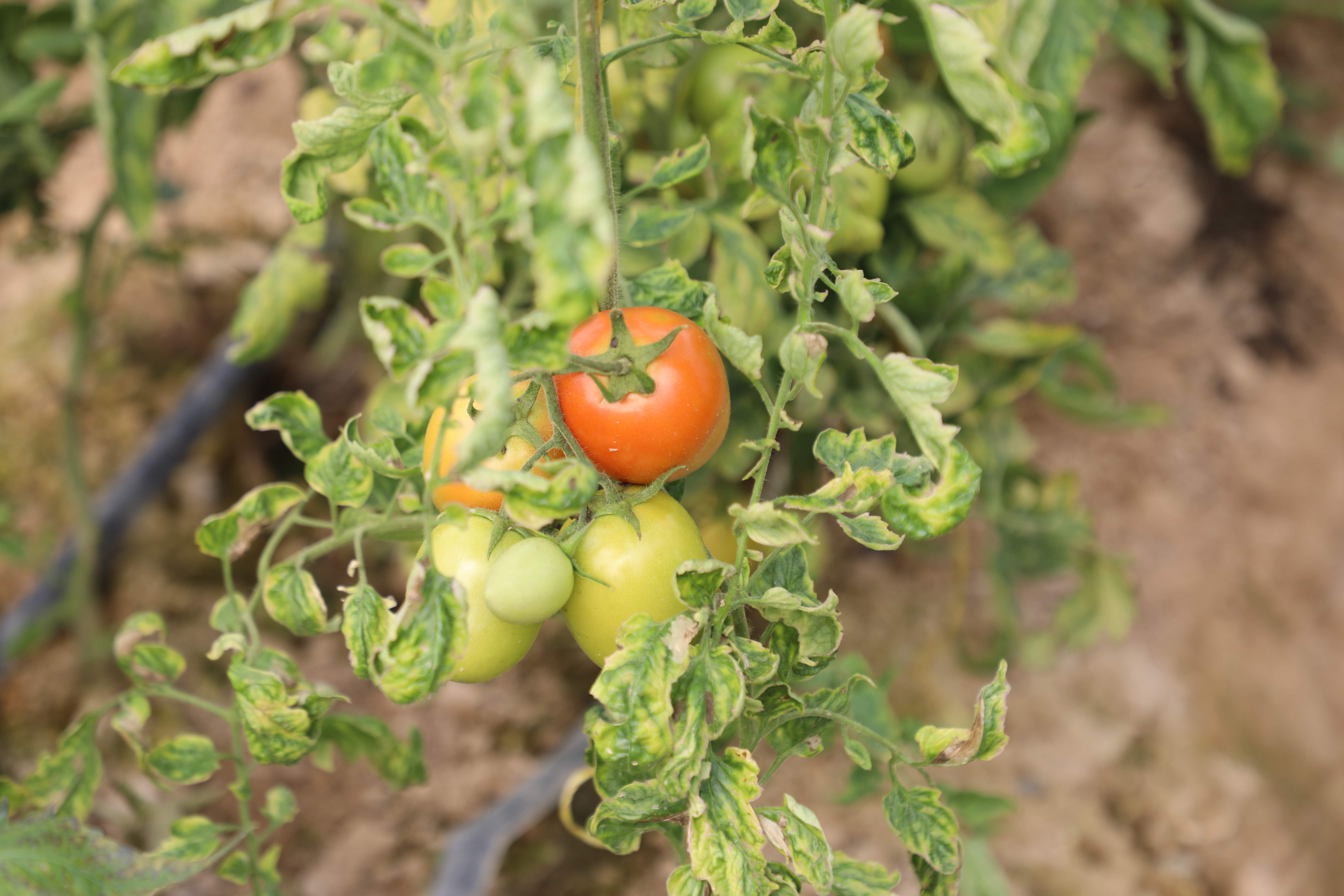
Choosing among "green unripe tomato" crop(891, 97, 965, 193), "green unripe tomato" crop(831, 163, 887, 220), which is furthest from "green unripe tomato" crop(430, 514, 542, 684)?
"green unripe tomato" crop(891, 97, 965, 193)

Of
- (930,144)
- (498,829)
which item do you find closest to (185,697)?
(498,829)

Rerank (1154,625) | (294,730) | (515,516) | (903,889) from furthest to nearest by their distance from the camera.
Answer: (1154,625)
(903,889)
(294,730)
(515,516)

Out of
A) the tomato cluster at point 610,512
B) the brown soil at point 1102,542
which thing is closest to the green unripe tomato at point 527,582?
the tomato cluster at point 610,512

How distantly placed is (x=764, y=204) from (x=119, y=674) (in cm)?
102

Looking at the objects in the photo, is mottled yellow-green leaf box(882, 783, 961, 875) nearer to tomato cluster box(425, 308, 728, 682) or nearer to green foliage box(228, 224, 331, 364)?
tomato cluster box(425, 308, 728, 682)

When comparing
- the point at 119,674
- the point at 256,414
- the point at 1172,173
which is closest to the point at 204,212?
the point at 119,674

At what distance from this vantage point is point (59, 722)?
41.8 inches

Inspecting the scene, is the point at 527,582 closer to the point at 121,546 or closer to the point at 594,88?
the point at 594,88

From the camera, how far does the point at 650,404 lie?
14.6 inches

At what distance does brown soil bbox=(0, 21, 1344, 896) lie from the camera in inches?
40.5

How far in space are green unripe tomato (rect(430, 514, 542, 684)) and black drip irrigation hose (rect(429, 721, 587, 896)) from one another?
46 centimetres

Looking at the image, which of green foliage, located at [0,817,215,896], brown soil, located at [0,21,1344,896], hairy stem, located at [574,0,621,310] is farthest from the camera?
brown soil, located at [0,21,1344,896]

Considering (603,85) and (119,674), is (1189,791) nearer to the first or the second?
(603,85)

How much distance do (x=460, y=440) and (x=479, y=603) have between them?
2.7 inches
